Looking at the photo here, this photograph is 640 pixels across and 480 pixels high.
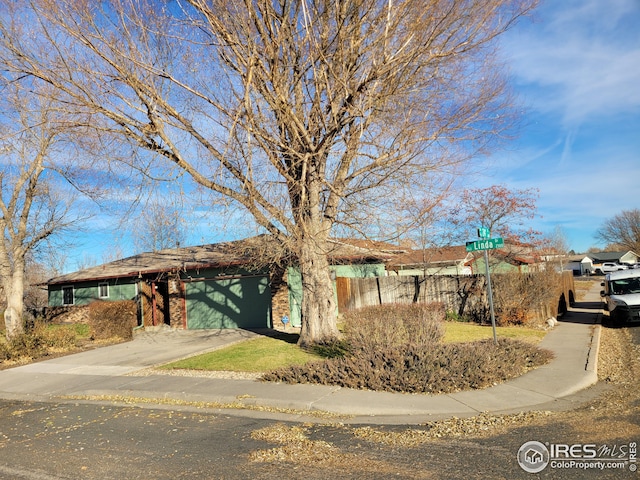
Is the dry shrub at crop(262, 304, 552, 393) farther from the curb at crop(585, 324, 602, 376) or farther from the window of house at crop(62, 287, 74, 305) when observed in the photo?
the window of house at crop(62, 287, 74, 305)

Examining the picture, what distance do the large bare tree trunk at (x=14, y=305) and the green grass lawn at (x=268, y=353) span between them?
9.86 metres

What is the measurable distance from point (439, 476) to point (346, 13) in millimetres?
9046

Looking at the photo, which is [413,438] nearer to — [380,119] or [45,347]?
[380,119]

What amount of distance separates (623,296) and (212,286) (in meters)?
15.0

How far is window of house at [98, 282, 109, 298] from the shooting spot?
989 inches

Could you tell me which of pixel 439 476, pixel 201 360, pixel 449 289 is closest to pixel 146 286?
pixel 201 360

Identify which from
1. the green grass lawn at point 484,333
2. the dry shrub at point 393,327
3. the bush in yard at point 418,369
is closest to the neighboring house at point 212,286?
the green grass lawn at point 484,333

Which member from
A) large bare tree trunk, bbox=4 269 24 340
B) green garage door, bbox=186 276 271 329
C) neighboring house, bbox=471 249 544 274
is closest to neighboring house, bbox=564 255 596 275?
neighboring house, bbox=471 249 544 274

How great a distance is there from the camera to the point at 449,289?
1889 cm

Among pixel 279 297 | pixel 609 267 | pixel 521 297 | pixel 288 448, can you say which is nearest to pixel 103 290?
pixel 279 297

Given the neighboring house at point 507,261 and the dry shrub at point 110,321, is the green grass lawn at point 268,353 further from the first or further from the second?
the dry shrub at point 110,321

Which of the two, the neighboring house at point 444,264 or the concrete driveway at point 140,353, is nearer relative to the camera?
the concrete driveway at point 140,353

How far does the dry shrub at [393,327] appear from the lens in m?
9.87

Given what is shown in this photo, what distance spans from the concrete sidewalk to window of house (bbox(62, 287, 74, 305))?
14.1 m
